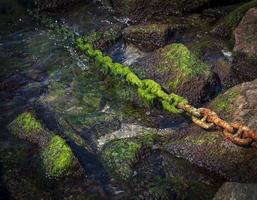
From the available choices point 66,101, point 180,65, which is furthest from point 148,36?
point 66,101

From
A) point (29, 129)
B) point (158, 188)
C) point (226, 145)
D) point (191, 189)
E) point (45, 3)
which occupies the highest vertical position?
point (45, 3)

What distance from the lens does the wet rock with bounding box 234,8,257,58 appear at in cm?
872

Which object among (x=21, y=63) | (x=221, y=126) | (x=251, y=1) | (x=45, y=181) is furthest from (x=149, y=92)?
(x=251, y=1)

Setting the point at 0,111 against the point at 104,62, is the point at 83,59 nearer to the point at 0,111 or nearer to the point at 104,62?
the point at 104,62

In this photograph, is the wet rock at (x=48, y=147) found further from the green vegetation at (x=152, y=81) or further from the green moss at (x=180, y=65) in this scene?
the green moss at (x=180, y=65)

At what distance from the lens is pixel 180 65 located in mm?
7863

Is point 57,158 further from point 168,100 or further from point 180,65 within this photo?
point 180,65

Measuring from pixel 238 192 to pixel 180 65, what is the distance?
342 centimetres

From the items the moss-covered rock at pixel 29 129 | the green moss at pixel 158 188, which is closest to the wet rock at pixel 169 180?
the green moss at pixel 158 188

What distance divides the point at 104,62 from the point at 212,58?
2318 millimetres

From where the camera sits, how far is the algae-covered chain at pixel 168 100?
586 cm

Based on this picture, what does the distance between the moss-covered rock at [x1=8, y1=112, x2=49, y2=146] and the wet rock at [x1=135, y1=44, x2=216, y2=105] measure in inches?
93.9

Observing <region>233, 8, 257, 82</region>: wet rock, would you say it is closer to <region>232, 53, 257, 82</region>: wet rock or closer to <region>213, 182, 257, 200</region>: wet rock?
<region>232, 53, 257, 82</region>: wet rock

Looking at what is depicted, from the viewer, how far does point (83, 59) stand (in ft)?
31.6
